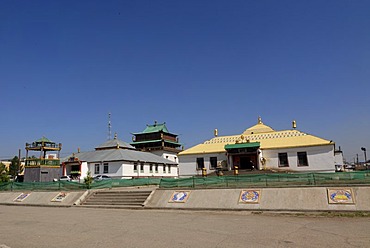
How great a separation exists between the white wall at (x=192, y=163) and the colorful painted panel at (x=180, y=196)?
45.5ft

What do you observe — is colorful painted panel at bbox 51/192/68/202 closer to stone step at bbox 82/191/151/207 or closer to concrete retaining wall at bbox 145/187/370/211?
stone step at bbox 82/191/151/207

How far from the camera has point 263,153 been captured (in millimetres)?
31094

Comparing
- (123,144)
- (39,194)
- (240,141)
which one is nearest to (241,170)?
(240,141)

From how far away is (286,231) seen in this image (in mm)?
10117

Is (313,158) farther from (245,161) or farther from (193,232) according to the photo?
(193,232)

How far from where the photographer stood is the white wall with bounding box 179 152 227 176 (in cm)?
3256

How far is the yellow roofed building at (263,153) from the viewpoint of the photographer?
2862cm

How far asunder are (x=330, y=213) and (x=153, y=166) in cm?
3583

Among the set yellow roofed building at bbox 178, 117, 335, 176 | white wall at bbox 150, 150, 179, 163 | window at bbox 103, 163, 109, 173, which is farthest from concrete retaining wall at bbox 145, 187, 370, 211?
white wall at bbox 150, 150, 179, 163

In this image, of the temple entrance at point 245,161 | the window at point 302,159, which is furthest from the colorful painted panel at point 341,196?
the temple entrance at point 245,161

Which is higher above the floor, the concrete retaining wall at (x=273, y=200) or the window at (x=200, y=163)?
the window at (x=200, y=163)

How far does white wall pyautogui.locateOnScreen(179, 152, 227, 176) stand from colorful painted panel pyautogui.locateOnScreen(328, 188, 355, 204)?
17753 millimetres

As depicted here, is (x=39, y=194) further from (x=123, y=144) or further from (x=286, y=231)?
(x=123, y=144)

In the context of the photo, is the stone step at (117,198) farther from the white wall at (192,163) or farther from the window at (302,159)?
the window at (302,159)
